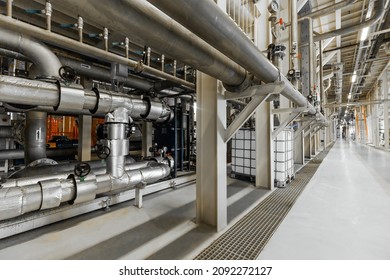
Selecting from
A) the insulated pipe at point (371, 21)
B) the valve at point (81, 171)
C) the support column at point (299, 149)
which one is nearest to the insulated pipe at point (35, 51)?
the valve at point (81, 171)

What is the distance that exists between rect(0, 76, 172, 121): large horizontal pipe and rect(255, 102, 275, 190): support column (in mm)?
2148

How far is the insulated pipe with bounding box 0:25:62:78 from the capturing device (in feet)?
5.94

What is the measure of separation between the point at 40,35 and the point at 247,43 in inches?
63.8

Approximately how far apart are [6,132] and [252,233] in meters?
4.06

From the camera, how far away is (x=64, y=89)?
184 cm

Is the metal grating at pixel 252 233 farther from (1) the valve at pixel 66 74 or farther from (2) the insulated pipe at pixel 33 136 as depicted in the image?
(2) the insulated pipe at pixel 33 136

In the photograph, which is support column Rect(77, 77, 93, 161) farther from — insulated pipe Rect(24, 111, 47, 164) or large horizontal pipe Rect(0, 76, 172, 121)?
large horizontal pipe Rect(0, 76, 172, 121)

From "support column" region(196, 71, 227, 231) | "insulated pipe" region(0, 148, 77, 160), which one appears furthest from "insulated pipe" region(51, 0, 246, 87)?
"insulated pipe" region(0, 148, 77, 160)

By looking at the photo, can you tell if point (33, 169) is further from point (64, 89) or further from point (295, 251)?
point (295, 251)

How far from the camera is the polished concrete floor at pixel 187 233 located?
1567 millimetres

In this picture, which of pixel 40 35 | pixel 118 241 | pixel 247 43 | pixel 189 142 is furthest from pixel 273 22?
pixel 189 142

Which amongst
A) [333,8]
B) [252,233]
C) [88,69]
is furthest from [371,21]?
[88,69]

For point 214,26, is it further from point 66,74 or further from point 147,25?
point 66,74

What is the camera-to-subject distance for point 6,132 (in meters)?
3.18
